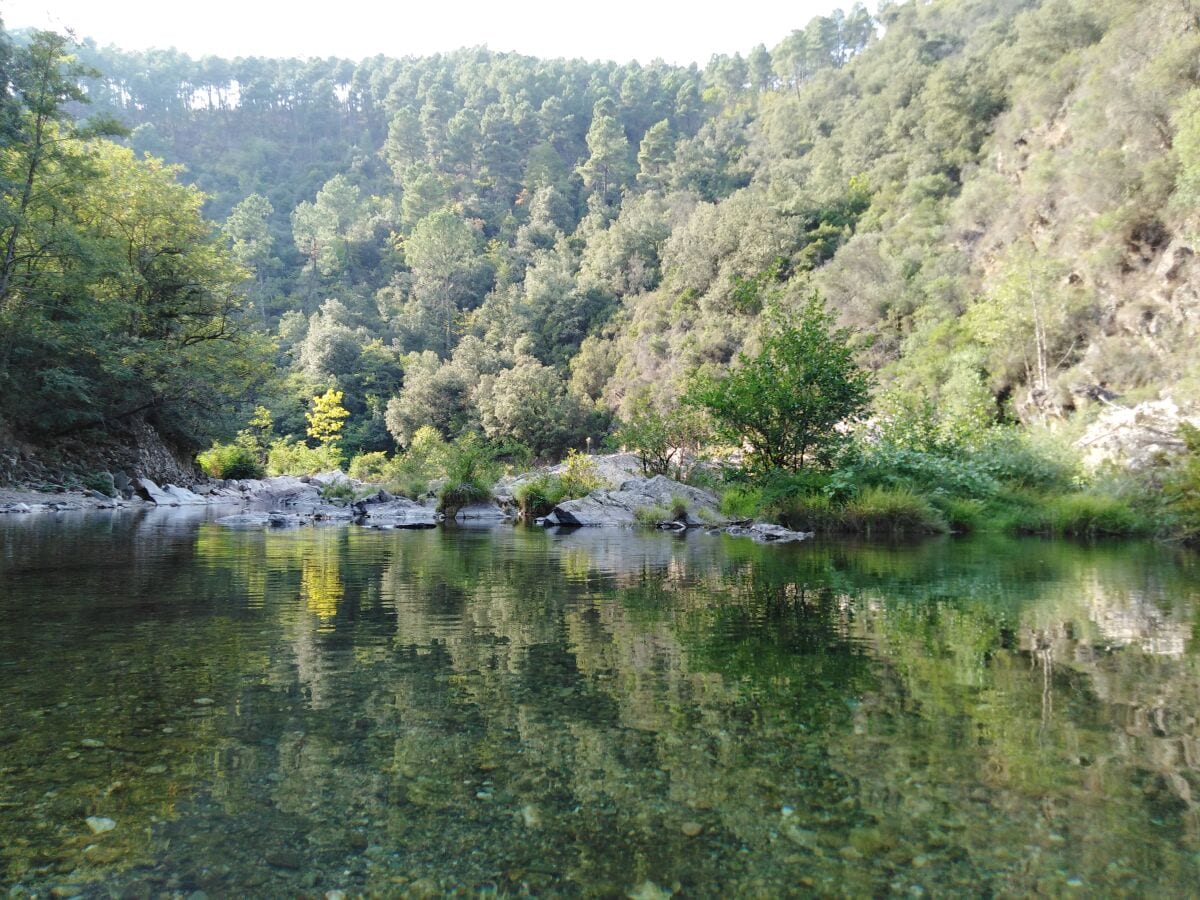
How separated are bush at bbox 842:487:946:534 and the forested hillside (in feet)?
17.6

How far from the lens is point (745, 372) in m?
15.9

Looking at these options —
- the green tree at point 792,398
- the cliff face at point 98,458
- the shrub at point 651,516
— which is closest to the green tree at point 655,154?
the cliff face at point 98,458

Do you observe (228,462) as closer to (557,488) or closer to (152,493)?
(152,493)

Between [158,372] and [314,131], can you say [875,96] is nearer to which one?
[158,372]

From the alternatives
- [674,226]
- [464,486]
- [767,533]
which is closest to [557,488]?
[464,486]

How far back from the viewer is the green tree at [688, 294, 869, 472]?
49.8ft

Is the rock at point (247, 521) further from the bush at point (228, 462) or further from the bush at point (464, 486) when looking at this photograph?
the bush at point (228, 462)

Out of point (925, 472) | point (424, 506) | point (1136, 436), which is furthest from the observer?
point (424, 506)

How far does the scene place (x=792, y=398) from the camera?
15016 mm

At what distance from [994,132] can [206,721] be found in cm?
4512

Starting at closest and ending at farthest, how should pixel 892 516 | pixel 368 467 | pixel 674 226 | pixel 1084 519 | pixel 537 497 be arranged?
pixel 892 516 < pixel 1084 519 < pixel 537 497 < pixel 368 467 < pixel 674 226

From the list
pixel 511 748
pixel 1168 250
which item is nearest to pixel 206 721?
pixel 511 748

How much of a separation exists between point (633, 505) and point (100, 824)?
53.0ft

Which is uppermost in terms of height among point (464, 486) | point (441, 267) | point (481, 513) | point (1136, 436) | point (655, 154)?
point (655, 154)
